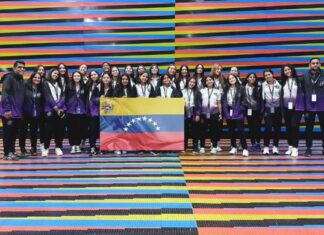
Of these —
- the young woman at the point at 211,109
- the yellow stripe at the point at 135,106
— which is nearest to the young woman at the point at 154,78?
the yellow stripe at the point at 135,106

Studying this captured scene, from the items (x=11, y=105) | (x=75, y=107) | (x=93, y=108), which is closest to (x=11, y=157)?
(x=11, y=105)

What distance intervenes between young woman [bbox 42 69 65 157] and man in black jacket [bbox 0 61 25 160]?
17.9 inches

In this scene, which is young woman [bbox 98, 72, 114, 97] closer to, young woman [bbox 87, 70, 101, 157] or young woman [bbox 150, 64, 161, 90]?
young woman [bbox 87, 70, 101, 157]

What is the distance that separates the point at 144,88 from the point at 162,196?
357 centimetres

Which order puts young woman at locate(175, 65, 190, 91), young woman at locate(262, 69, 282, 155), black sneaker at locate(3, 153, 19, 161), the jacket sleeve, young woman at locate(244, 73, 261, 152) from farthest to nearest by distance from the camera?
young woman at locate(175, 65, 190, 91), young woman at locate(244, 73, 261, 152), young woman at locate(262, 69, 282, 155), black sneaker at locate(3, 153, 19, 161), the jacket sleeve

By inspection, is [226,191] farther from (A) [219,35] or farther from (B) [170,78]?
(A) [219,35]

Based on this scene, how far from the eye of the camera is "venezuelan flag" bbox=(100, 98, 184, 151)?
7750 mm

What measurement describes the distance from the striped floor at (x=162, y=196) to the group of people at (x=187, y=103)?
720 mm

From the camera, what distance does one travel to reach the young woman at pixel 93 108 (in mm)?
7957

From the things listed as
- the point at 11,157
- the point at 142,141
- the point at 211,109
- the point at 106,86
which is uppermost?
the point at 106,86

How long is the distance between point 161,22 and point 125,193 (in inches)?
257

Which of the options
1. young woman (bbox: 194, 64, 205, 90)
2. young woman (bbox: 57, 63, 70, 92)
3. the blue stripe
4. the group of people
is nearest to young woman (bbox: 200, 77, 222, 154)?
the group of people

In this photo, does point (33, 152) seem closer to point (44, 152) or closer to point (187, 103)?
point (44, 152)

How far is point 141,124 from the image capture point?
25.4 feet
